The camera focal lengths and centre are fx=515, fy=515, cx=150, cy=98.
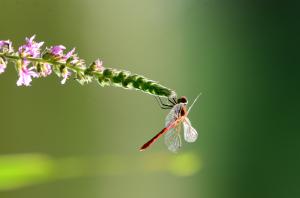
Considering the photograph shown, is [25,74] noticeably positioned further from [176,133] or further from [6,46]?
[176,133]

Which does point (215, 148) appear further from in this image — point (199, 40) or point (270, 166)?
point (199, 40)

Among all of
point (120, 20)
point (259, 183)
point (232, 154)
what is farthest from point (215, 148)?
point (120, 20)

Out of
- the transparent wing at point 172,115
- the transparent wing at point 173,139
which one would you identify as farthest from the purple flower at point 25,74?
the transparent wing at point 173,139

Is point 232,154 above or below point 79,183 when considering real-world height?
above

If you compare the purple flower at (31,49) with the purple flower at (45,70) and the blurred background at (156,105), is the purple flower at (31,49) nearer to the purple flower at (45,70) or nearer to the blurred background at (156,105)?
the purple flower at (45,70)

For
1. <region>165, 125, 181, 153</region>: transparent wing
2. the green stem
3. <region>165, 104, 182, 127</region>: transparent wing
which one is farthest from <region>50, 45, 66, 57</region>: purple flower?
<region>165, 125, 181, 153</region>: transparent wing

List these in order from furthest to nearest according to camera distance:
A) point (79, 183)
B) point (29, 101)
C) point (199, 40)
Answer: point (199, 40)
point (79, 183)
point (29, 101)
